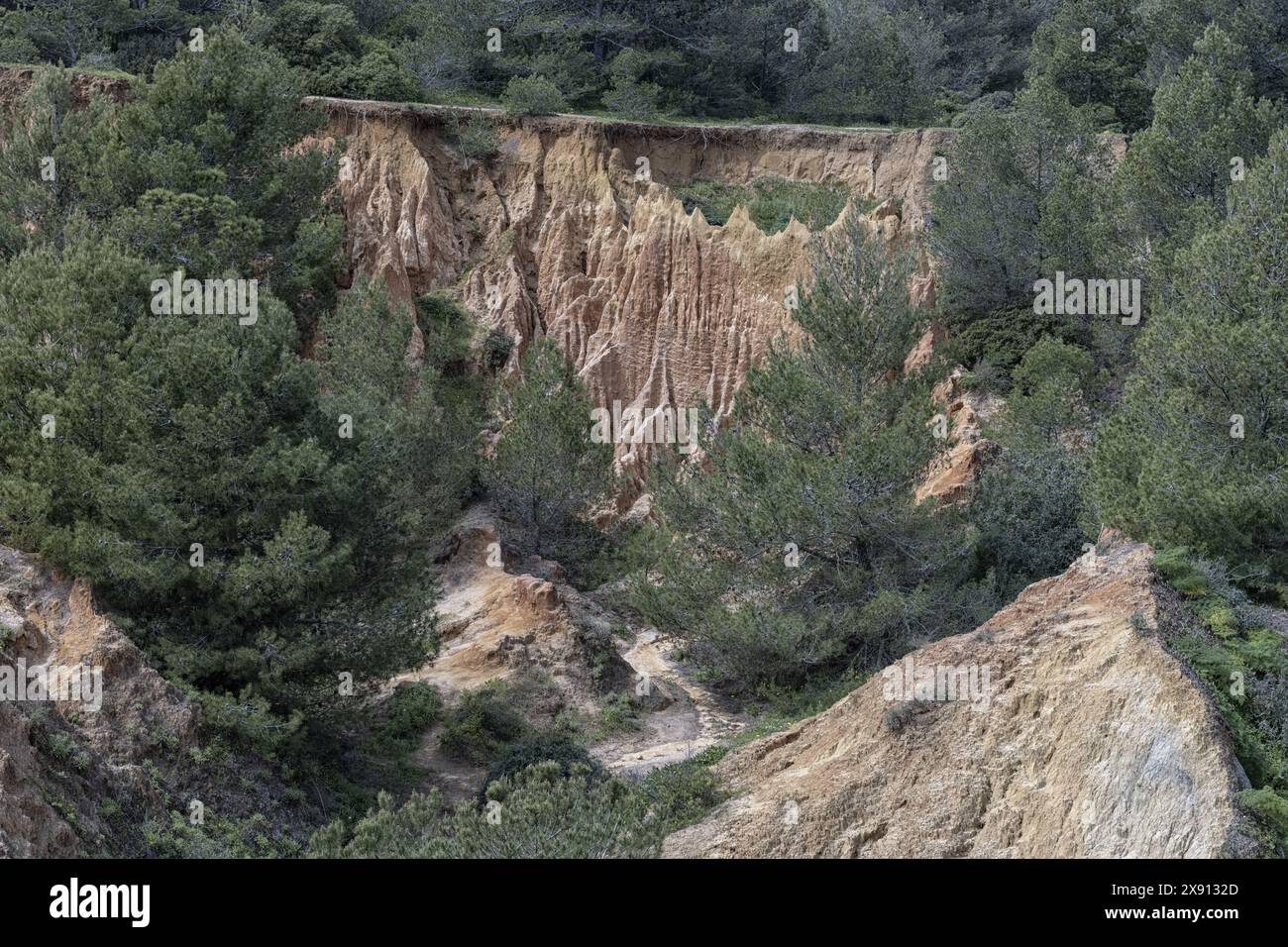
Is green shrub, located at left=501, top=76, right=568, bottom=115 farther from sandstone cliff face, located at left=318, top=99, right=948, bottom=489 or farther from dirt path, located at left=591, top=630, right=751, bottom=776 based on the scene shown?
dirt path, located at left=591, top=630, right=751, bottom=776

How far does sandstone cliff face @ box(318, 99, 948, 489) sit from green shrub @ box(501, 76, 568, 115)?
416 millimetres

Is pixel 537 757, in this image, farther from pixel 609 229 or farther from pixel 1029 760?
pixel 609 229

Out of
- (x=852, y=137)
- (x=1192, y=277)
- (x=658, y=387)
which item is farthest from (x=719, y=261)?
(x=1192, y=277)

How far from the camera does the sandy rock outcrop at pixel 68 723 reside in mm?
13820

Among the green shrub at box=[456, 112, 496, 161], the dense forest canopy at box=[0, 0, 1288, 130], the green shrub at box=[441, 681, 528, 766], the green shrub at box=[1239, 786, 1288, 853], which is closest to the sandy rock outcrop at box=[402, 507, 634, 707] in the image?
the green shrub at box=[441, 681, 528, 766]

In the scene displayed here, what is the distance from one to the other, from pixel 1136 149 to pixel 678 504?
13.1 meters

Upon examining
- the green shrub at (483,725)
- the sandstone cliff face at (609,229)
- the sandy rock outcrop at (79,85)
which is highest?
the sandy rock outcrop at (79,85)

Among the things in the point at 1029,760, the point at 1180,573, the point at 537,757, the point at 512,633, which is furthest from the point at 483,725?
the point at 1180,573

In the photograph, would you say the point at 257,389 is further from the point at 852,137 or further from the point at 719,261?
the point at 852,137

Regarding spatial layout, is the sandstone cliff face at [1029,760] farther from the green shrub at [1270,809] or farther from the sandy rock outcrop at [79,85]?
the sandy rock outcrop at [79,85]

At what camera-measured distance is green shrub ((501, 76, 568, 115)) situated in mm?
42656

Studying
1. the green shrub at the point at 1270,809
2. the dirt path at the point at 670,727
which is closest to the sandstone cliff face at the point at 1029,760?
the green shrub at the point at 1270,809

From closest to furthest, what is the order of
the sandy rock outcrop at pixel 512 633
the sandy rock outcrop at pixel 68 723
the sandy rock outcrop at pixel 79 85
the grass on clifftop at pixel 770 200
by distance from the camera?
Answer: 1. the sandy rock outcrop at pixel 68 723
2. the sandy rock outcrop at pixel 512 633
3. the sandy rock outcrop at pixel 79 85
4. the grass on clifftop at pixel 770 200

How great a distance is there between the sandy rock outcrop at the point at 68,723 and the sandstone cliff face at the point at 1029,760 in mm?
6514
